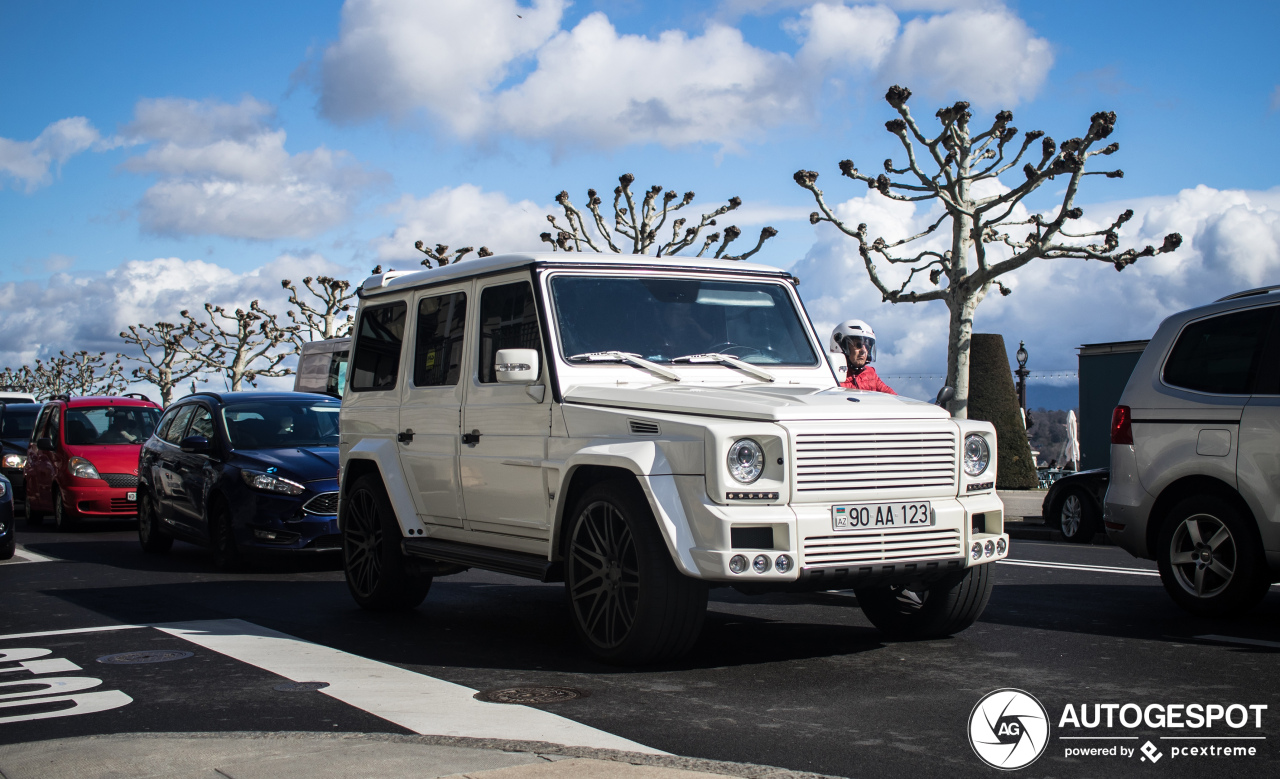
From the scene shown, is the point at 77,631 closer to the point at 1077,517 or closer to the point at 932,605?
the point at 932,605

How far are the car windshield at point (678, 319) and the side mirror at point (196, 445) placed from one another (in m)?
6.28

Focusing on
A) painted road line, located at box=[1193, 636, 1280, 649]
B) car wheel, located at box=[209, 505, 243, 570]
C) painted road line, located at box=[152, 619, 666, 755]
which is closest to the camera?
painted road line, located at box=[152, 619, 666, 755]

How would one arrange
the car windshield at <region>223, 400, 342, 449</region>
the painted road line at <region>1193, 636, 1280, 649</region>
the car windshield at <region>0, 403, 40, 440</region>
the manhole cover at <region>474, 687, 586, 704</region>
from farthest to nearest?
the car windshield at <region>0, 403, 40, 440</region>
the car windshield at <region>223, 400, 342, 449</region>
the painted road line at <region>1193, 636, 1280, 649</region>
the manhole cover at <region>474, 687, 586, 704</region>

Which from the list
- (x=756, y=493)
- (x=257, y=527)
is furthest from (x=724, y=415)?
(x=257, y=527)

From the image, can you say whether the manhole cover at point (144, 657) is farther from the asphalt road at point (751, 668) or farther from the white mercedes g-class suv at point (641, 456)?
the white mercedes g-class suv at point (641, 456)

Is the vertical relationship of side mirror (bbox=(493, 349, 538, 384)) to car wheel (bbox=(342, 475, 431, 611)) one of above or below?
above

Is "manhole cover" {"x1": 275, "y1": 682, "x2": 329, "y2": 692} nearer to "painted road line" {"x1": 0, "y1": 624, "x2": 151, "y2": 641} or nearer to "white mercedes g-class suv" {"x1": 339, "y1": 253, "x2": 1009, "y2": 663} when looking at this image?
"white mercedes g-class suv" {"x1": 339, "y1": 253, "x2": 1009, "y2": 663}

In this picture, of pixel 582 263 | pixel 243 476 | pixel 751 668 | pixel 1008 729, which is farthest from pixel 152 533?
pixel 1008 729

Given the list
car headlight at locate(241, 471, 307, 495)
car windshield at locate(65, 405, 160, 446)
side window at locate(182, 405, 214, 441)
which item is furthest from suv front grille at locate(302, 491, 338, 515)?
car windshield at locate(65, 405, 160, 446)

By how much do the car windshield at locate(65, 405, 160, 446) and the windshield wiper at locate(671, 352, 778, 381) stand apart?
13109mm

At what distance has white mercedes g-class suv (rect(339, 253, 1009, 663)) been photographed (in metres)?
5.94

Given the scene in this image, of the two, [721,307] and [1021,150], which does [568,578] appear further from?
[1021,150]

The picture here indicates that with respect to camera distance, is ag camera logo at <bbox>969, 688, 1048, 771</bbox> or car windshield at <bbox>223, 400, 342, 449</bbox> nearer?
ag camera logo at <bbox>969, 688, 1048, 771</bbox>

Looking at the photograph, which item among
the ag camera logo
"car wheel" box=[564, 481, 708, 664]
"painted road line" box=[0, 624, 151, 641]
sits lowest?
"painted road line" box=[0, 624, 151, 641]
